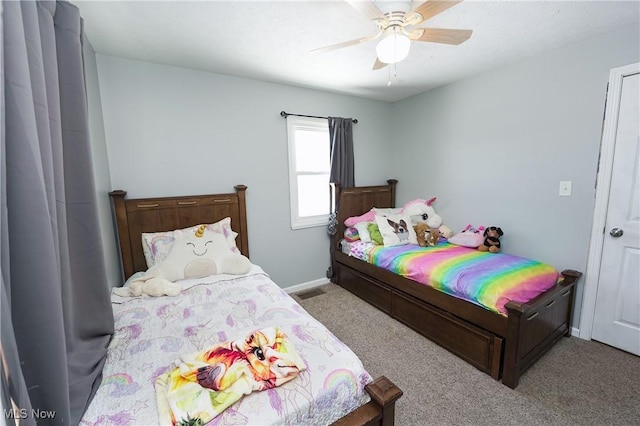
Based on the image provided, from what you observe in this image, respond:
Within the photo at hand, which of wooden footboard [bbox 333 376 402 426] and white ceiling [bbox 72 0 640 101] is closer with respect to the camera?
wooden footboard [bbox 333 376 402 426]

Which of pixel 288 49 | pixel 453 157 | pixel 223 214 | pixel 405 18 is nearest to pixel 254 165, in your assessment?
pixel 223 214

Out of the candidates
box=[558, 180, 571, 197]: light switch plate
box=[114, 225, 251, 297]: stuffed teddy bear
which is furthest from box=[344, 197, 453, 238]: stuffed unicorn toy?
box=[114, 225, 251, 297]: stuffed teddy bear

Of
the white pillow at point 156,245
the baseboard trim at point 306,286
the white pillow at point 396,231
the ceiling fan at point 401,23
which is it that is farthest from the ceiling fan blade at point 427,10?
the baseboard trim at point 306,286

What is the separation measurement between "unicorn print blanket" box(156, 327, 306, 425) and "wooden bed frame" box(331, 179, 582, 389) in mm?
1362

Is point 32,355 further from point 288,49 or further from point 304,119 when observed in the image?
point 304,119

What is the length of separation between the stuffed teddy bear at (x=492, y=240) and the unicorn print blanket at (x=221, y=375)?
2186 millimetres

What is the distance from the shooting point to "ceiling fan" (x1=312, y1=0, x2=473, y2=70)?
127 cm

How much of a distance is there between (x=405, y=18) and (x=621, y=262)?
2.33m

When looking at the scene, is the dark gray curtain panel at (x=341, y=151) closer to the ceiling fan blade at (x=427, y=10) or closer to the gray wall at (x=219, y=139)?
the gray wall at (x=219, y=139)

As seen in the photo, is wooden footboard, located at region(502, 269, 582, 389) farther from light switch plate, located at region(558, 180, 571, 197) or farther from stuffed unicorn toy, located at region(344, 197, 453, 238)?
stuffed unicorn toy, located at region(344, 197, 453, 238)

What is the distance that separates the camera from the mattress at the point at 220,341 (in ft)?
2.91

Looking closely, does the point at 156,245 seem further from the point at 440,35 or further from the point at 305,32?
the point at 440,35

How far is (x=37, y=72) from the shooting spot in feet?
2.72

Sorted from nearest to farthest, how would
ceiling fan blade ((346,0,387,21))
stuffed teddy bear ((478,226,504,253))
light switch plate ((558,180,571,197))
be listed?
ceiling fan blade ((346,0,387,21)) < light switch plate ((558,180,571,197)) < stuffed teddy bear ((478,226,504,253))
